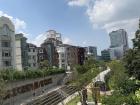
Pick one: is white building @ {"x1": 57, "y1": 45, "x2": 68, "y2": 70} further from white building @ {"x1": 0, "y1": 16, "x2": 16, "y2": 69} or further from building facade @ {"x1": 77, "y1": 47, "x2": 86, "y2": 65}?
white building @ {"x1": 0, "y1": 16, "x2": 16, "y2": 69}

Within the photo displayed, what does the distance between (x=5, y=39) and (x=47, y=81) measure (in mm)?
12964

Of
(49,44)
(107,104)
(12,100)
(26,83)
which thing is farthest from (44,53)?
(107,104)

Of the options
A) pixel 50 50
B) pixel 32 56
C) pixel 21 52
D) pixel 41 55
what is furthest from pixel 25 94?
pixel 50 50

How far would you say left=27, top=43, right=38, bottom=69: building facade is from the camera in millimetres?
91125

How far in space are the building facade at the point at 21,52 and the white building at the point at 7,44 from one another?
1142 centimetres

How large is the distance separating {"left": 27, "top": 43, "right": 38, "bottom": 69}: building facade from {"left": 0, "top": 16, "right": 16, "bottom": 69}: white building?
21.7m

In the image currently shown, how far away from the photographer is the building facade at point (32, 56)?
91.1 m

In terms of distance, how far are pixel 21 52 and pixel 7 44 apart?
14129 mm

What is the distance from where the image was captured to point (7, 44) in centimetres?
6794

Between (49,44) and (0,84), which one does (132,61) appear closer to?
(0,84)

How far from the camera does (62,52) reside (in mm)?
112938

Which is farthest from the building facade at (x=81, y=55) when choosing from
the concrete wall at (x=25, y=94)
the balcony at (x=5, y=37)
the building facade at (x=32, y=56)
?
the balcony at (x=5, y=37)

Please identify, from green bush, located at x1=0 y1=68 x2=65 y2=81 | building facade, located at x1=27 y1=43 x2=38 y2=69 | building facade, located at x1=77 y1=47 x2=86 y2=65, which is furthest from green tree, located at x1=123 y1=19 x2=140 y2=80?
building facade, located at x1=77 y1=47 x2=86 y2=65

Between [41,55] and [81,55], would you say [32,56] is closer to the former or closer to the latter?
[41,55]
